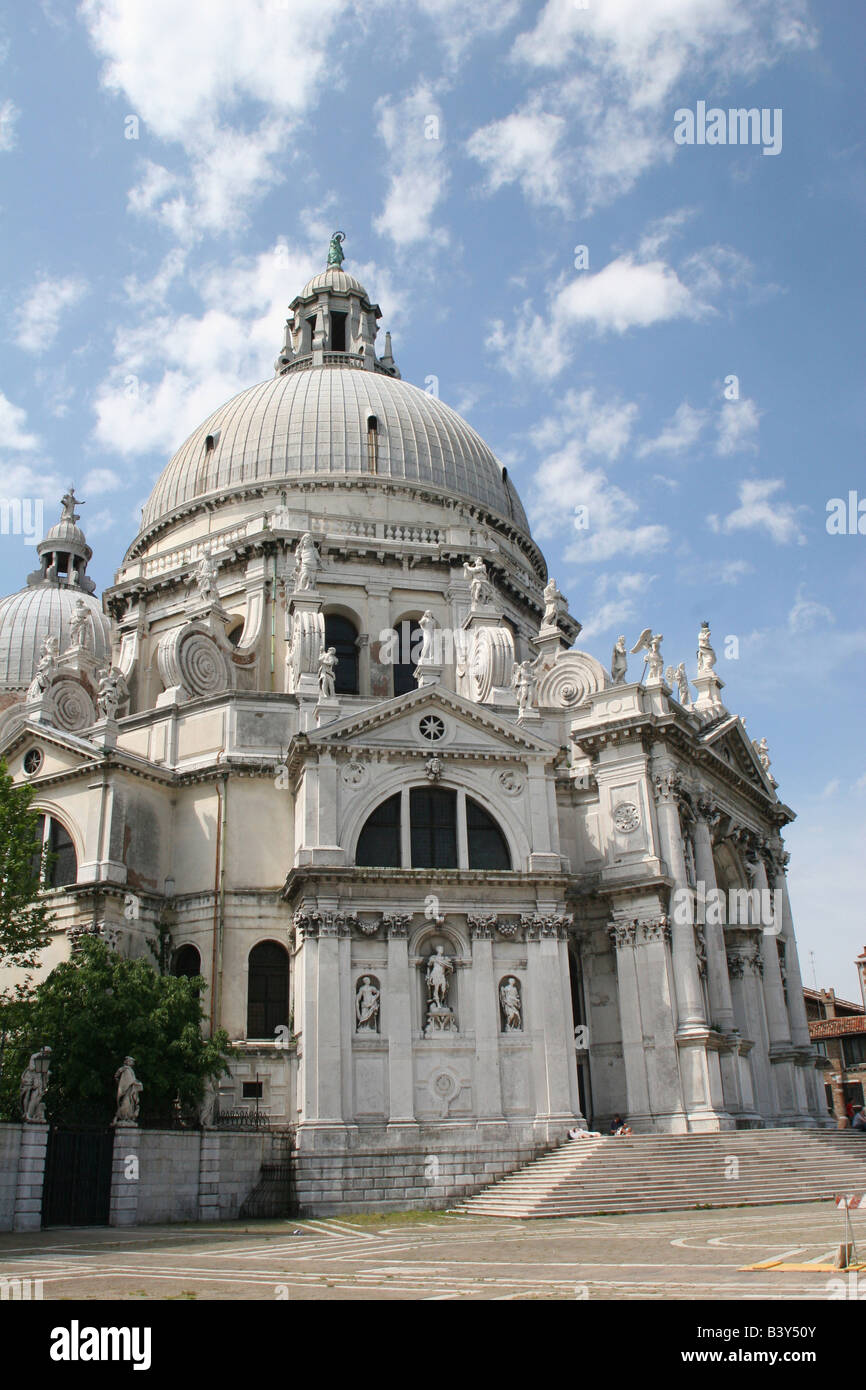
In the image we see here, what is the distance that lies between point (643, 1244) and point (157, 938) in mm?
21486

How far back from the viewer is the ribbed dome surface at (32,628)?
60.6m

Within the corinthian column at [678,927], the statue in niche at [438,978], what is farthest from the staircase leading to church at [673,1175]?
the statue in niche at [438,978]

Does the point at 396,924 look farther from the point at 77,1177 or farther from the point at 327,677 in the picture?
the point at 77,1177

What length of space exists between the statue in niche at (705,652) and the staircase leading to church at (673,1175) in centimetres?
2084

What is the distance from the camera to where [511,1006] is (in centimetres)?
3447

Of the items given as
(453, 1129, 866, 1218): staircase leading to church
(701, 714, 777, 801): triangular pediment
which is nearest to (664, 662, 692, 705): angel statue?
(701, 714, 777, 801): triangular pediment

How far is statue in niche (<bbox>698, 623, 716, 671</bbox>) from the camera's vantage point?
165 feet

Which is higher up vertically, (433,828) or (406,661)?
(406,661)

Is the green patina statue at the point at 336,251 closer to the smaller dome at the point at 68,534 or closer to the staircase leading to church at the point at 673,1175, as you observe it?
the smaller dome at the point at 68,534

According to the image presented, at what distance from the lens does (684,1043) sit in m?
36.2

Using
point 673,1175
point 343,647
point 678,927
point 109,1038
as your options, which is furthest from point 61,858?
point 673,1175

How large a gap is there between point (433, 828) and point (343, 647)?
12278mm

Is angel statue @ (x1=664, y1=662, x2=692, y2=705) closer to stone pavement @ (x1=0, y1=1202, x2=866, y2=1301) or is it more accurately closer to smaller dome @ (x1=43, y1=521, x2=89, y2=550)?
stone pavement @ (x1=0, y1=1202, x2=866, y2=1301)
